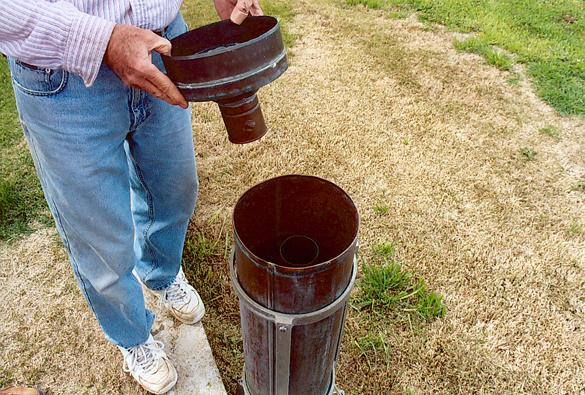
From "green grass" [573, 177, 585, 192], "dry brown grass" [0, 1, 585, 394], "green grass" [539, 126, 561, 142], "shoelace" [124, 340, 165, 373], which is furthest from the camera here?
"green grass" [539, 126, 561, 142]

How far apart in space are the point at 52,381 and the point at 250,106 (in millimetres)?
1578

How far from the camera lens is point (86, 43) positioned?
1090 millimetres

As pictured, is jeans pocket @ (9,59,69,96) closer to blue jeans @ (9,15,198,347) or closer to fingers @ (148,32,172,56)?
blue jeans @ (9,15,198,347)

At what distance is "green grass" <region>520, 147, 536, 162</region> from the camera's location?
3320mm

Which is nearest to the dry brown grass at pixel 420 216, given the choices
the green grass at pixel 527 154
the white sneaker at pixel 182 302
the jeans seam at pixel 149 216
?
the green grass at pixel 527 154

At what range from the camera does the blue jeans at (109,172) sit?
124cm

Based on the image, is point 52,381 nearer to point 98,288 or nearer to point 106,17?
point 98,288

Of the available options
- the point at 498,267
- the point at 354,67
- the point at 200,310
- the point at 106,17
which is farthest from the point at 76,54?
the point at 354,67

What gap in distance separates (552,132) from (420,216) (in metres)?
1.47

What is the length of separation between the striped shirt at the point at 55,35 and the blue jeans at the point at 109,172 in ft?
0.24

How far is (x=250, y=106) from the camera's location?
1372 mm

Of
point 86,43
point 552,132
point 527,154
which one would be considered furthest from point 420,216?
point 86,43

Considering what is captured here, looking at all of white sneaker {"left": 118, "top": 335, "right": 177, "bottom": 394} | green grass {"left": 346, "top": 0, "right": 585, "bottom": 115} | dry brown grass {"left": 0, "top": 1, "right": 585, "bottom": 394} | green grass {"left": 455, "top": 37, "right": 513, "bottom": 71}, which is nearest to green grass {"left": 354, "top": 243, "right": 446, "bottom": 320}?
dry brown grass {"left": 0, "top": 1, "right": 585, "bottom": 394}

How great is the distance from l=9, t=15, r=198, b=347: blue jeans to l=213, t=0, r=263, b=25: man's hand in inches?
5.8
